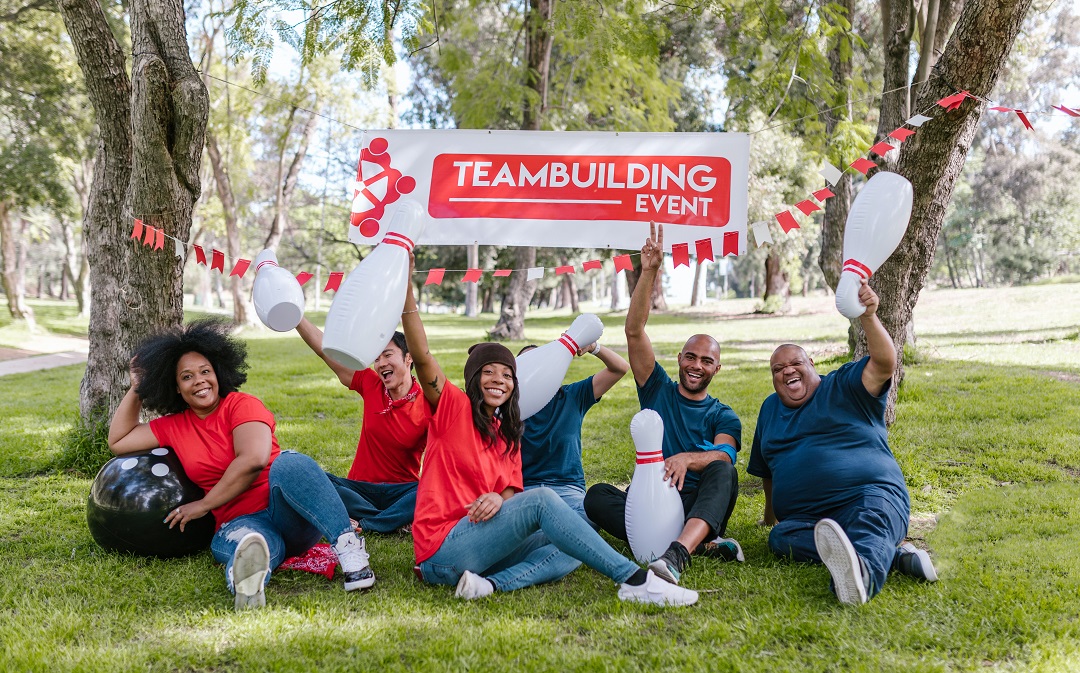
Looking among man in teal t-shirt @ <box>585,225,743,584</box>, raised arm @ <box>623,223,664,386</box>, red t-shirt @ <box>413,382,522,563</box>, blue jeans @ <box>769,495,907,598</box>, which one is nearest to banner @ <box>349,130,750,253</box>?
raised arm @ <box>623,223,664,386</box>

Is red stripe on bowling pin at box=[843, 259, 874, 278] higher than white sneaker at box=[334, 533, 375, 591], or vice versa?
red stripe on bowling pin at box=[843, 259, 874, 278]

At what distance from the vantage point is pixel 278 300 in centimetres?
309

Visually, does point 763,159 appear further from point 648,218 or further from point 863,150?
point 648,218

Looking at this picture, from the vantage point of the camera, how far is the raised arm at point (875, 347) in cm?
320

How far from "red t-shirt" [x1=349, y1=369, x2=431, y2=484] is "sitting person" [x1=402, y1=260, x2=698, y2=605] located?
24.6 inches

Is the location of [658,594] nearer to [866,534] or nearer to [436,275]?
[866,534]

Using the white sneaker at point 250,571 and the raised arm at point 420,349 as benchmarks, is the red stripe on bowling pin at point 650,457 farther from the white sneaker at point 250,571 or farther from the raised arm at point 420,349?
the white sneaker at point 250,571

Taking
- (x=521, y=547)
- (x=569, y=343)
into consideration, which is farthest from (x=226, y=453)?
(x=569, y=343)

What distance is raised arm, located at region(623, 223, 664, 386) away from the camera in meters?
3.63

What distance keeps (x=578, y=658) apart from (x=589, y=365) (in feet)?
27.0

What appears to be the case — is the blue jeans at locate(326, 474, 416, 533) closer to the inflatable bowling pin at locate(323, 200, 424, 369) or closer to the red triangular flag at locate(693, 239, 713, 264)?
the inflatable bowling pin at locate(323, 200, 424, 369)

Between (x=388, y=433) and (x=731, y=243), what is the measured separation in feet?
6.38

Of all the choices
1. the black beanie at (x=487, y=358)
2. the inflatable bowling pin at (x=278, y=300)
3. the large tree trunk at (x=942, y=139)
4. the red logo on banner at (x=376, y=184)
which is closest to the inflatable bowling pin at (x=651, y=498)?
the black beanie at (x=487, y=358)

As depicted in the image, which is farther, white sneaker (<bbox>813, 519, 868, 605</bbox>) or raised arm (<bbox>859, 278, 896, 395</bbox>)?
raised arm (<bbox>859, 278, 896, 395</bbox>)
